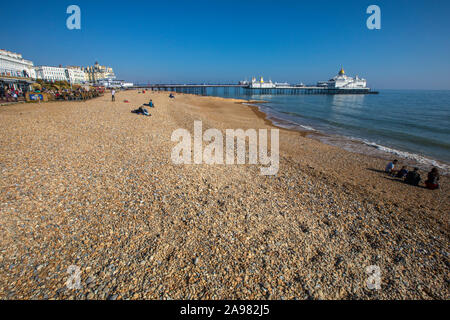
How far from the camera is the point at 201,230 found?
194 inches

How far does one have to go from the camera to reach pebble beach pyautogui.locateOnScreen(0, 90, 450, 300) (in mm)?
3670

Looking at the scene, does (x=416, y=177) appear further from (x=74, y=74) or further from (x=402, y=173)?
(x=74, y=74)

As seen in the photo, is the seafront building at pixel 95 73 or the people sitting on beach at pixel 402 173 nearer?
the people sitting on beach at pixel 402 173

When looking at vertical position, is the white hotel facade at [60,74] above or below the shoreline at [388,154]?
above

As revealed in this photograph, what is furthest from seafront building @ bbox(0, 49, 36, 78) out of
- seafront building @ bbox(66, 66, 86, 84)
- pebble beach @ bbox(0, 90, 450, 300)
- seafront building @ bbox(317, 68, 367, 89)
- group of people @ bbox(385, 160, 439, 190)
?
seafront building @ bbox(317, 68, 367, 89)

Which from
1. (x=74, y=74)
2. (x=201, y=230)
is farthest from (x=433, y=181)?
(x=74, y=74)

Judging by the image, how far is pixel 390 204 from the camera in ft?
22.8

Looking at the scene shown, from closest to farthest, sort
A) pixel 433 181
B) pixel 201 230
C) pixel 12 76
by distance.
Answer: pixel 201 230 → pixel 433 181 → pixel 12 76

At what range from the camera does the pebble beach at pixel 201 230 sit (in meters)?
3.67

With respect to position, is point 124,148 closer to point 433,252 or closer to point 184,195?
point 184,195

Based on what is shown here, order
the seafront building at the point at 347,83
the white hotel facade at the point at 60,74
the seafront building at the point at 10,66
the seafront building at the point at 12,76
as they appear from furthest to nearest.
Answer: the seafront building at the point at 347,83, the white hotel facade at the point at 60,74, the seafront building at the point at 10,66, the seafront building at the point at 12,76

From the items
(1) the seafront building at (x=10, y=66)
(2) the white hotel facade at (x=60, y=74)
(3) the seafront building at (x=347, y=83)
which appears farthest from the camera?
(3) the seafront building at (x=347, y=83)

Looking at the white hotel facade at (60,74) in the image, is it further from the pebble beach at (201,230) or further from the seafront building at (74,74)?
the pebble beach at (201,230)

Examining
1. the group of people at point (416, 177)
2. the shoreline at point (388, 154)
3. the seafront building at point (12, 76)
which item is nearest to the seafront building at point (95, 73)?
the seafront building at point (12, 76)
